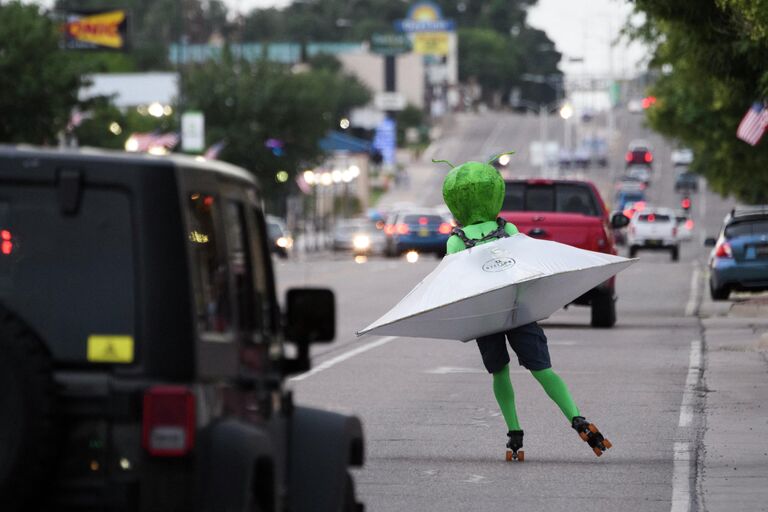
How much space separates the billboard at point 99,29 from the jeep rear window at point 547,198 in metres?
48.6

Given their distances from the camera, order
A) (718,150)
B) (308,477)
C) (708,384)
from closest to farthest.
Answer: (308,477) < (708,384) < (718,150)

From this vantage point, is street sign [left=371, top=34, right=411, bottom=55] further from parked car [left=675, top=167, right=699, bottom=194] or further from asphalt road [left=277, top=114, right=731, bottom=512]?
asphalt road [left=277, top=114, right=731, bottom=512]

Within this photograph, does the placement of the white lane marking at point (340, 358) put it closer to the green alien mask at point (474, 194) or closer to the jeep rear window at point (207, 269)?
the green alien mask at point (474, 194)

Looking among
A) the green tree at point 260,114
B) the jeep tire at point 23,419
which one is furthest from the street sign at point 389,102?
the jeep tire at point 23,419

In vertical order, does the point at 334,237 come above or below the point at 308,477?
below

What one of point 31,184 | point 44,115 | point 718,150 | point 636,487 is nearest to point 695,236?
point 44,115

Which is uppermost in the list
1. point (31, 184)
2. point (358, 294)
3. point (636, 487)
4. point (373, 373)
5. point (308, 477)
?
point (31, 184)

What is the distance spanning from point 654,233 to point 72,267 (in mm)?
56084

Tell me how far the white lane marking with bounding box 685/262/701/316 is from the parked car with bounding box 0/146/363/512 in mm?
23997

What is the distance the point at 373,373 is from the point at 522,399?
10.0 ft

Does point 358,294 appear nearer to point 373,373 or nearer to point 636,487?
point 373,373

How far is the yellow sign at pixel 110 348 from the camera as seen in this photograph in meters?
5.57

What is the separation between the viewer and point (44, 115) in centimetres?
5334

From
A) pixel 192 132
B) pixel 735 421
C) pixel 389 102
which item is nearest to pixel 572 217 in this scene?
pixel 735 421
